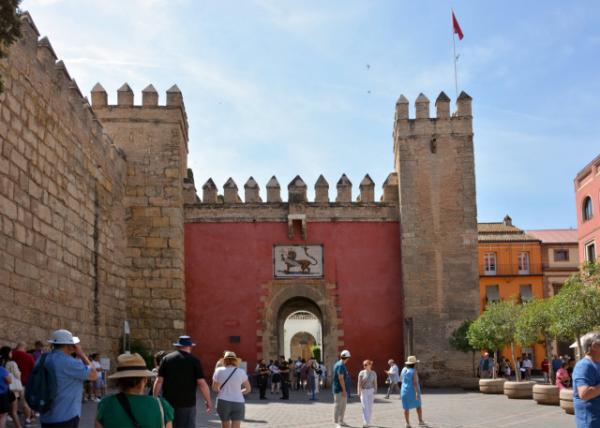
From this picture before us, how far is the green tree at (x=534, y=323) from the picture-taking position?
1538cm

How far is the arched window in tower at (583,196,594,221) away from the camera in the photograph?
27.7m

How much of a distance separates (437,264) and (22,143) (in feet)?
41.9

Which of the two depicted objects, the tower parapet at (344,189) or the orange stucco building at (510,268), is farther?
the orange stucco building at (510,268)

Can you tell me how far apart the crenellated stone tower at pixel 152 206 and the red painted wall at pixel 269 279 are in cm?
88

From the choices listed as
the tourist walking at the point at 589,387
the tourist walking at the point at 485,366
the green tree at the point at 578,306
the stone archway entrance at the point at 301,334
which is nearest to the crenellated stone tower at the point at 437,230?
the tourist walking at the point at 485,366

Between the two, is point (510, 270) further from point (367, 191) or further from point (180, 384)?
point (180, 384)

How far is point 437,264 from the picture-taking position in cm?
2164

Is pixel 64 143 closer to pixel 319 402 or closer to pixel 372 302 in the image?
pixel 319 402

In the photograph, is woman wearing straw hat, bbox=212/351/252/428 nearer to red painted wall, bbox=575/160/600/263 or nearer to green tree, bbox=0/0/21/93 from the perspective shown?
green tree, bbox=0/0/21/93

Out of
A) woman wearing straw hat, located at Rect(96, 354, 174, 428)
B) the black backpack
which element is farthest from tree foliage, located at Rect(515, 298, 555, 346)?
woman wearing straw hat, located at Rect(96, 354, 174, 428)

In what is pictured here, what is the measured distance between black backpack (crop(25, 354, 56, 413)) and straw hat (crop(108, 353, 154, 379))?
1.56m

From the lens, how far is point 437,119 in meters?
22.2

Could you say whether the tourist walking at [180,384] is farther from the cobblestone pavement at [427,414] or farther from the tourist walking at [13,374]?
the cobblestone pavement at [427,414]

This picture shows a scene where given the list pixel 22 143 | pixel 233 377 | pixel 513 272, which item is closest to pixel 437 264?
pixel 22 143
